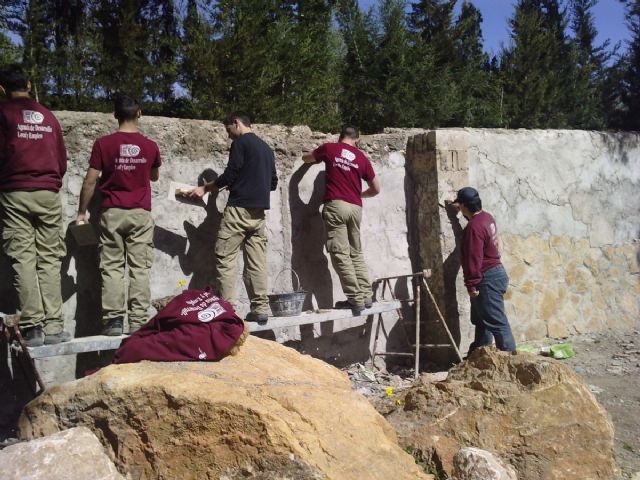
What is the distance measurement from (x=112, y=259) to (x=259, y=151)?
4.12 ft

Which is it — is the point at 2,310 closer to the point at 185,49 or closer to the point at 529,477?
the point at 529,477

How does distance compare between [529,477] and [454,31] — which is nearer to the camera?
[529,477]

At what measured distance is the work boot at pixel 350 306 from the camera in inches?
204

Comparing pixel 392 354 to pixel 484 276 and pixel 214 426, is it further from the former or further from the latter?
pixel 214 426

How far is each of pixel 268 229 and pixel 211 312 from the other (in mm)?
1915

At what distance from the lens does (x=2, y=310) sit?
13.1 feet

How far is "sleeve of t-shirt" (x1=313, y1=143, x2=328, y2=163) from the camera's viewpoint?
517cm

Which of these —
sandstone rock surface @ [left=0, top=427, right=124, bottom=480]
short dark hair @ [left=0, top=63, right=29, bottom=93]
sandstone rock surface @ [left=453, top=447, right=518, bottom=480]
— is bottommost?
sandstone rock surface @ [left=453, top=447, right=518, bottom=480]

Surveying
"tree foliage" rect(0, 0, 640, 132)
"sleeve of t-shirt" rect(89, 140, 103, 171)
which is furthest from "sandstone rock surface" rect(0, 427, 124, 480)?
"tree foliage" rect(0, 0, 640, 132)

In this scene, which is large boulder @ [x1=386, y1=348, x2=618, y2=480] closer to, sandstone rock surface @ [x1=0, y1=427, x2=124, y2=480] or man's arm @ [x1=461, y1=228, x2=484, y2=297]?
sandstone rock surface @ [x1=0, y1=427, x2=124, y2=480]

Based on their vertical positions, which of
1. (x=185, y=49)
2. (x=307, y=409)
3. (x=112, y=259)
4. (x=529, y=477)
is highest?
(x=185, y=49)

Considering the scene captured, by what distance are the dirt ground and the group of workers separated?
671 mm

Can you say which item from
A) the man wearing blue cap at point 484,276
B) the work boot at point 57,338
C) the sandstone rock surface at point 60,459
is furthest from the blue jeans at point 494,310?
the sandstone rock surface at point 60,459

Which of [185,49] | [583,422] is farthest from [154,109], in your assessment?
[583,422]
